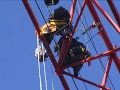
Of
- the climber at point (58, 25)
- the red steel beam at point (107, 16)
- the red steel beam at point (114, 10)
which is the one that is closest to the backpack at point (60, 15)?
the climber at point (58, 25)

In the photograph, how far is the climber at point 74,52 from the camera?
19.8m

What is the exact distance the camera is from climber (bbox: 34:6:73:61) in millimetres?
18922

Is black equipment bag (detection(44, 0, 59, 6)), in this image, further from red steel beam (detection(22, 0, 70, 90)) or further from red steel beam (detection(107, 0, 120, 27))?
red steel beam (detection(107, 0, 120, 27))

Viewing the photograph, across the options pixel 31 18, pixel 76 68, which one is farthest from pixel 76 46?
pixel 31 18

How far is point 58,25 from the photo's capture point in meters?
19.4

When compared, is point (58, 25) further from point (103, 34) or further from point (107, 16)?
point (103, 34)

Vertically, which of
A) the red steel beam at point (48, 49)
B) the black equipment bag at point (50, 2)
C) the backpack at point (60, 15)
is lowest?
the red steel beam at point (48, 49)

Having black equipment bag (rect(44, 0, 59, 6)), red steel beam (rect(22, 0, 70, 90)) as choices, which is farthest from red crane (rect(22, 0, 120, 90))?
black equipment bag (rect(44, 0, 59, 6))

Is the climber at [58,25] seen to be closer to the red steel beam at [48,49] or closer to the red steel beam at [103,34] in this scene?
the red steel beam at [48,49]

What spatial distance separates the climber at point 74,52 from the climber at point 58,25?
1.76ft

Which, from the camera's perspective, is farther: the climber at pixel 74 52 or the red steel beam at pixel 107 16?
the climber at pixel 74 52

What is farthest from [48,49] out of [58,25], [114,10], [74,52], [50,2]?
[114,10]

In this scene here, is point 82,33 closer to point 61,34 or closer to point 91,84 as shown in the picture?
point 61,34

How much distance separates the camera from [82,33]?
62.6 ft
